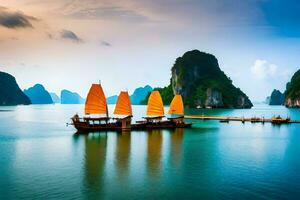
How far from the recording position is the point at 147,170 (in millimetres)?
29969

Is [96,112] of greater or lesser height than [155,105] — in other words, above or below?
below

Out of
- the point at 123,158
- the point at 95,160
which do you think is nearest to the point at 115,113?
the point at 123,158

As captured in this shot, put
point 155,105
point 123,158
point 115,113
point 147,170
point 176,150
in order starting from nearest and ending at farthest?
point 147,170 → point 123,158 → point 176,150 → point 115,113 → point 155,105

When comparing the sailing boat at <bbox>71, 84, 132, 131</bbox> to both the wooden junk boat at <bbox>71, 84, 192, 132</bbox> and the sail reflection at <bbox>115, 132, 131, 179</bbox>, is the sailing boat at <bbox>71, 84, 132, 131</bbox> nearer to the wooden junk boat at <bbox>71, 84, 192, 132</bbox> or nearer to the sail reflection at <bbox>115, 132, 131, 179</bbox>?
the wooden junk boat at <bbox>71, 84, 192, 132</bbox>

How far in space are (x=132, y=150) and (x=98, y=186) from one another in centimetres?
1651

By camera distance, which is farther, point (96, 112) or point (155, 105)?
point (155, 105)

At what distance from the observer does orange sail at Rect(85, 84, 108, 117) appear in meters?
61.0

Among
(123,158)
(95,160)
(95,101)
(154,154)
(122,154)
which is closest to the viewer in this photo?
(95,160)

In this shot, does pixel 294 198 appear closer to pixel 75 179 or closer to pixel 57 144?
pixel 75 179

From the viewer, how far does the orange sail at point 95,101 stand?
60969 mm

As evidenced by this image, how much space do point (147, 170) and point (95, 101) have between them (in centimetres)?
3385

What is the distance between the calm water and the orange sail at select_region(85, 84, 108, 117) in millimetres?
13657

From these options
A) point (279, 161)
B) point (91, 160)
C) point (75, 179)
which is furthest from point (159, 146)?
point (75, 179)

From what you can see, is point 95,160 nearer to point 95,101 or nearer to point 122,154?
point 122,154
